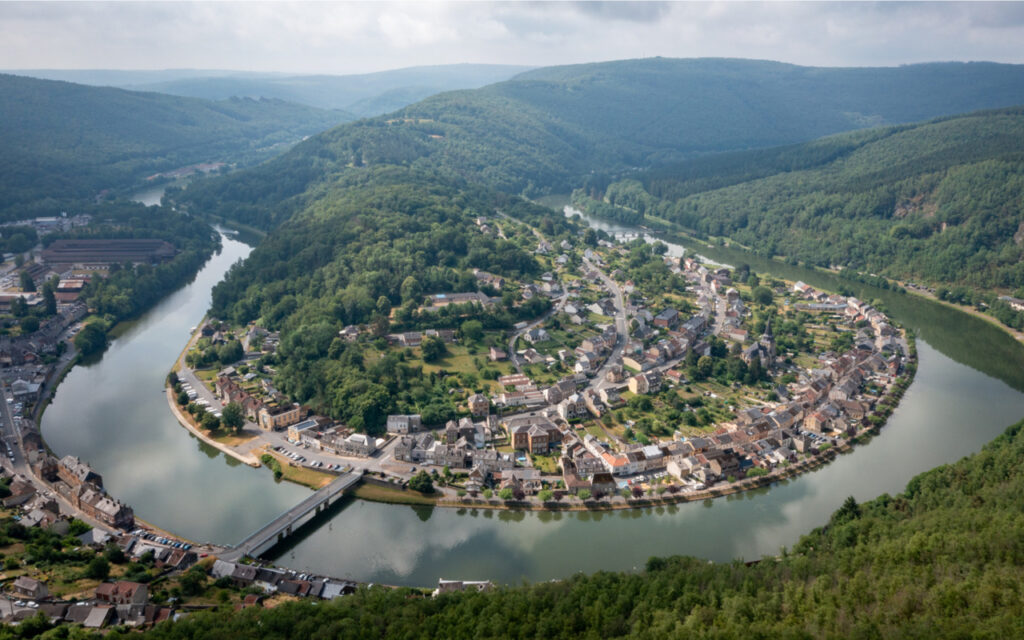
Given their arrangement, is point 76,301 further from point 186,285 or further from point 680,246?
→ point 680,246

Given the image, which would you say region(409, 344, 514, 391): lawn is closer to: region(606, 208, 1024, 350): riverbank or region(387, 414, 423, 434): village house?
region(387, 414, 423, 434): village house

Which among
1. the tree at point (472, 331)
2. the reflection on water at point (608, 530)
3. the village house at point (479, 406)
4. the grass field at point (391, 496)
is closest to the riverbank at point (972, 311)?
the reflection on water at point (608, 530)

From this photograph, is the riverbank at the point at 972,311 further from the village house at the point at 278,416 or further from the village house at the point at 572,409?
the village house at the point at 278,416

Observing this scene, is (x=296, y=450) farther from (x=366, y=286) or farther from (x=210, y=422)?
(x=366, y=286)

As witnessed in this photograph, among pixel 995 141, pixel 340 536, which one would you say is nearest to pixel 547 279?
pixel 340 536

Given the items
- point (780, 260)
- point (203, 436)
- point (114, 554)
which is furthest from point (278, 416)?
point (780, 260)

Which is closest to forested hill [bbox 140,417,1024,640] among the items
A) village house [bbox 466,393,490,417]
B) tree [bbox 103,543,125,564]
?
tree [bbox 103,543,125,564]
